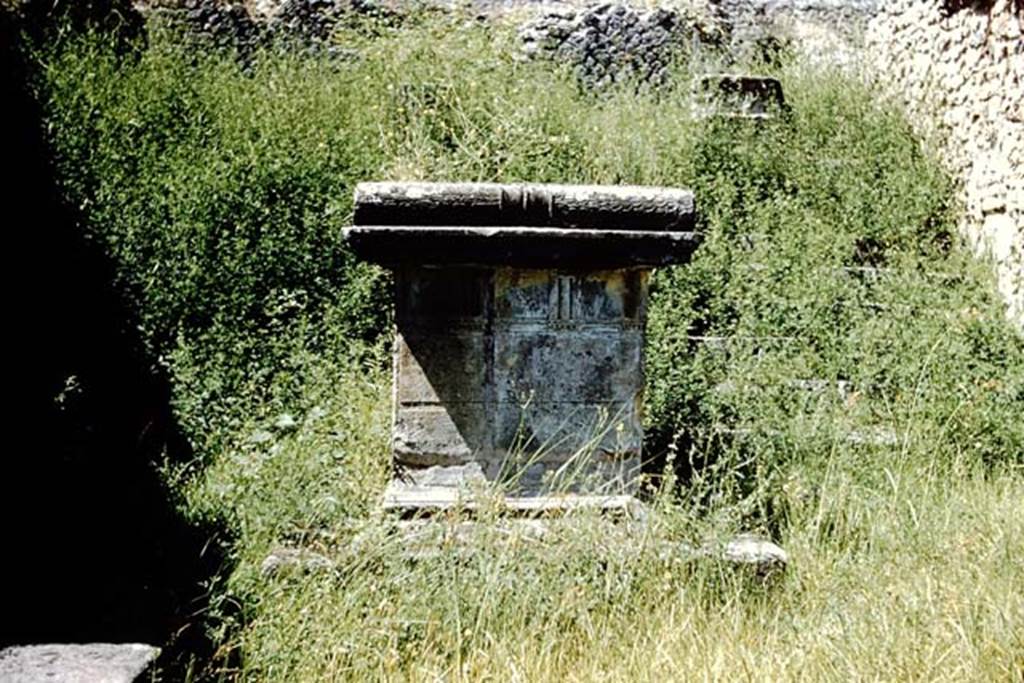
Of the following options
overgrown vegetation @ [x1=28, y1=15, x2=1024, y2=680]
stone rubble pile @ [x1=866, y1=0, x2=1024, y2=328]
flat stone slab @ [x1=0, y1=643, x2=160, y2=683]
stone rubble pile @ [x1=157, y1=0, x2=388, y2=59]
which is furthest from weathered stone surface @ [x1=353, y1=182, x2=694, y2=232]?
stone rubble pile @ [x1=157, y1=0, x2=388, y2=59]

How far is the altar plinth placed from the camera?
364 centimetres

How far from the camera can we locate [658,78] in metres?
9.45

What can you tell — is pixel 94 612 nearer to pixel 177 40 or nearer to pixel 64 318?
pixel 64 318

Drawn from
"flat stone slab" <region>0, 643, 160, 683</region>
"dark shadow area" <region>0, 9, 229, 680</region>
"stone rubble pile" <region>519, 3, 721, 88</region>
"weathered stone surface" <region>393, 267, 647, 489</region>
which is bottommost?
"dark shadow area" <region>0, 9, 229, 680</region>

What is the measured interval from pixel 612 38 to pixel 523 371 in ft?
22.8

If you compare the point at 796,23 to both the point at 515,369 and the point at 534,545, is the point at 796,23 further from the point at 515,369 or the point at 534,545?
the point at 534,545

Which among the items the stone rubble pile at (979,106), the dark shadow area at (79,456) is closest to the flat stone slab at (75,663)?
the dark shadow area at (79,456)

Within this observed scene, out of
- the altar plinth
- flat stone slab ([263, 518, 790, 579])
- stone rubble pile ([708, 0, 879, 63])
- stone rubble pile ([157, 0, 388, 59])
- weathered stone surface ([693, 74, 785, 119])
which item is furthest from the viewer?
stone rubble pile ([708, 0, 879, 63])

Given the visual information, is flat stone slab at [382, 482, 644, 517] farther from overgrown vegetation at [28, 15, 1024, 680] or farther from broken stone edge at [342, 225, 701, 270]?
broken stone edge at [342, 225, 701, 270]

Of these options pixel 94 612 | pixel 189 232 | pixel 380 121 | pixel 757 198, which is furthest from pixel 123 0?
pixel 94 612

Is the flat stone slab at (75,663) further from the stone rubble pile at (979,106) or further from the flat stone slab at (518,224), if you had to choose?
the stone rubble pile at (979,106)

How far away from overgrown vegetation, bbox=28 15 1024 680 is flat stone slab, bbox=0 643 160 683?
41cm

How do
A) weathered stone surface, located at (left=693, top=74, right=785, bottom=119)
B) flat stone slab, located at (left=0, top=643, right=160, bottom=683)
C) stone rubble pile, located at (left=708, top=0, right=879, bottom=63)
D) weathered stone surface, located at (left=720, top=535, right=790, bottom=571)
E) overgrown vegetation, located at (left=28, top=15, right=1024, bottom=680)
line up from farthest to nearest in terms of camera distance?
1. stone rubble pile, located at (left=708, top=0, right=879, bottom=63)
2. weathered stone surface, located at (left=693, top=74, right=785, bottom=119)
3. weathered stone surface, located at (left=720, top=535, right=790, bottom=571)
4. overgrown vegetation, located at (left=28, top=15, right=1024, bottom=680)
5. flat stone slab, located at (left=0, top=643, right=160, bottom=683)

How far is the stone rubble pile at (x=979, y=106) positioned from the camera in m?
6.48
